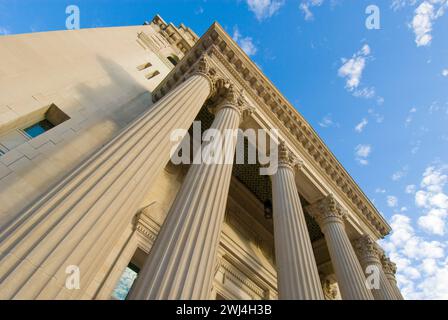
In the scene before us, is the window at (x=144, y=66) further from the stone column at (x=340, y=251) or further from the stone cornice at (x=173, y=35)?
the stone column at (x=340, y=251)

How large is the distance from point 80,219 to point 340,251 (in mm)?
9860

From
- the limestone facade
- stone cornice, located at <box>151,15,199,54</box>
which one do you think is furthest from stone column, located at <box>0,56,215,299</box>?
stone cornice, located at <box>151,15,199,54</box>

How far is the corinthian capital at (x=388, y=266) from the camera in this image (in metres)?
14.4

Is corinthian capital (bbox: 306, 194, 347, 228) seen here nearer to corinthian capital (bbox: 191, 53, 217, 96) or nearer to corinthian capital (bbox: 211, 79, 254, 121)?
corinthian capital (bbox: 211, 79, 254, 121)

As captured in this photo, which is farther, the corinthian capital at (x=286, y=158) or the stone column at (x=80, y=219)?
the corinthian capital at (x=286, y=158)

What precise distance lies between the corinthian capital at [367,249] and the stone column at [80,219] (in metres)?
12.1

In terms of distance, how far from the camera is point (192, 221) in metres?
5.62

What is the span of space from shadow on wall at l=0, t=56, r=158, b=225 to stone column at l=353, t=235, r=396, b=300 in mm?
12167

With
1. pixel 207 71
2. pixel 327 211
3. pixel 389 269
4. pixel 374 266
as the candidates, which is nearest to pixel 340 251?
pixel 327 211

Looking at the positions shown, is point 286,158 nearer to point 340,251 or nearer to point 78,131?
point 340,251

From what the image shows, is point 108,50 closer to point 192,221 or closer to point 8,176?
point 8,176

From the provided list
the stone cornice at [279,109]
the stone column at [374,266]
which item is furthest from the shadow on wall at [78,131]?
the stone column at [374,266]

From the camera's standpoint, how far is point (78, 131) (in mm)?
9672
